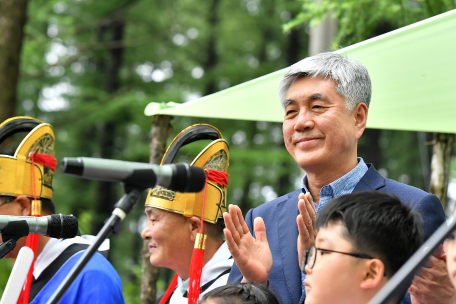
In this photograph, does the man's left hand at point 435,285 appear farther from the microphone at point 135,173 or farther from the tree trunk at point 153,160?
the tree trunk at point 153,160

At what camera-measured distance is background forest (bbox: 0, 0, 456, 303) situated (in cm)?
1058

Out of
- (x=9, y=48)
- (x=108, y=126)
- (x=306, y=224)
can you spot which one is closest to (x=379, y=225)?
(x=306, y=224)

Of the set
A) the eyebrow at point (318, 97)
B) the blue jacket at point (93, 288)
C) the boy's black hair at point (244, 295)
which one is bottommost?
the blue jacket at point (93, 288)

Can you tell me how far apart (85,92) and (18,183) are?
28.0ft

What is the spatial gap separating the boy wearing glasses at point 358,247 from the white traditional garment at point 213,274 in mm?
1089

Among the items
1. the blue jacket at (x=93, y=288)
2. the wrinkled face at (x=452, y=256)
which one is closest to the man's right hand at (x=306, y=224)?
the wrinkled face at (x=452, y=256)

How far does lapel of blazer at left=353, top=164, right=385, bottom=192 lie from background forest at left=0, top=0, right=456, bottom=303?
Result: 7.71 m

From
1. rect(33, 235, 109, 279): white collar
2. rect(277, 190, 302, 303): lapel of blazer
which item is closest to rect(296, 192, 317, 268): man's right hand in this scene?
rect(277, 190, 302, 303): lapel of blazer

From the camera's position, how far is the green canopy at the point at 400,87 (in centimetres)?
→ 261

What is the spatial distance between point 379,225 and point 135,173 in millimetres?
841

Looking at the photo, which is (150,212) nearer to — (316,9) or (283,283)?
(283,283)

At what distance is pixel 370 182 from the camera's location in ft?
7.74

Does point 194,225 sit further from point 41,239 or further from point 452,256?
point 452,256

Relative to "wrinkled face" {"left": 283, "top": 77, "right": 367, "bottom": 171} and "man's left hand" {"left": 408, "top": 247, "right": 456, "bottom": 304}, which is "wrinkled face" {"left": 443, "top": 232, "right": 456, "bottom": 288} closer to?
"man's left hand" {"left": 408, "top": 247, "right": 456, "bottom": 304}
